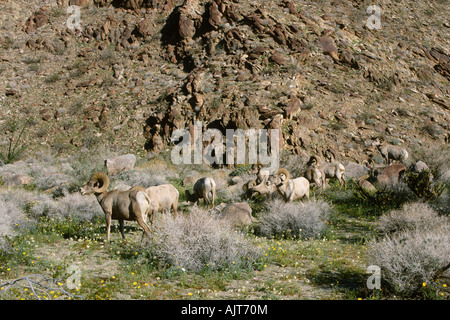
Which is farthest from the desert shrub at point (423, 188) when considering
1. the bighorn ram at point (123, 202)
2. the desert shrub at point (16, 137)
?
the desert shrub at point (16, 137)

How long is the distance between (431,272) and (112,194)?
19.3 feet

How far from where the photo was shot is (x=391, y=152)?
16.8 metres

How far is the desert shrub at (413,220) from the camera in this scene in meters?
7.25

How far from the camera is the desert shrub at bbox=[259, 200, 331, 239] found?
824 cm

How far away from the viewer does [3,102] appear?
2348cm

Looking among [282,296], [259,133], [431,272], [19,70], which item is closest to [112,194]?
[282,296]

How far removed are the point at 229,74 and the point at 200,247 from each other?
52.9 ft

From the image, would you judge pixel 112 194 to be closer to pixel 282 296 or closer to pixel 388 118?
pixel 282 296

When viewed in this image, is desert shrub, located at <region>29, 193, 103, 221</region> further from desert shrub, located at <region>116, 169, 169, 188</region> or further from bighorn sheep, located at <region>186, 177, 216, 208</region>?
desert shrub, located at <region>116, 169, 169, 188</region>

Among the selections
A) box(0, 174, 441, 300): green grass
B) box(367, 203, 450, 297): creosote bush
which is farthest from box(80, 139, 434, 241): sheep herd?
box(367, 203, 450, 297): creosote bush

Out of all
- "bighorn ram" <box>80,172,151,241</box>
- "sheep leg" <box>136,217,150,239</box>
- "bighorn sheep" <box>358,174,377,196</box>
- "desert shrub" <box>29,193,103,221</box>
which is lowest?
"desert shrub" <box>29,193,103,221</box>
